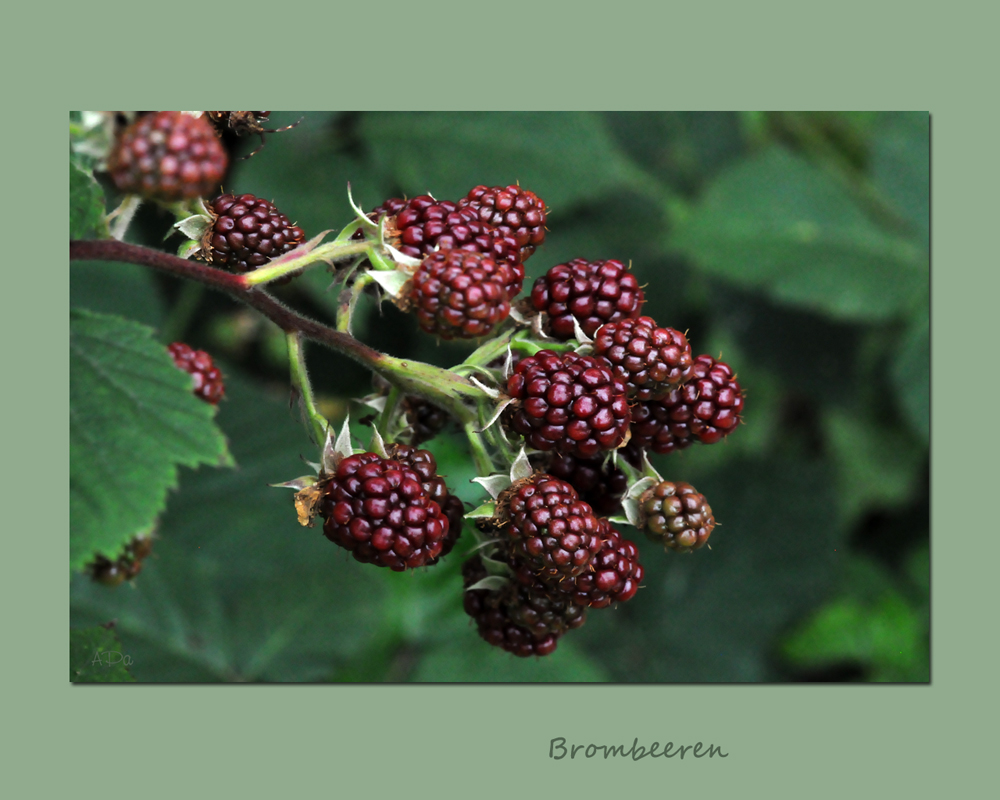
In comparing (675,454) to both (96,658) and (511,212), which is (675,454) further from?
(96,658)

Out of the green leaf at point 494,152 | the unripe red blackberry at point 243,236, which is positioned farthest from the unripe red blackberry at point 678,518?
the green leaf at point 494,152

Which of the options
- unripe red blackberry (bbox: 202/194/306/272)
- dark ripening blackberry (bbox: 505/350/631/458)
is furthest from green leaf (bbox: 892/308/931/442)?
unripe red blackberry (bbox: 202/194/306/272)

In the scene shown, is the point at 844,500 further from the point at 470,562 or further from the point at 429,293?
the point at 429,293

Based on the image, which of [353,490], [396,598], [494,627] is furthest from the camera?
[396,598]

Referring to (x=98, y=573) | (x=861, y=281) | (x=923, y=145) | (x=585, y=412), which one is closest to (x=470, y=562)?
(x=585, y=412)

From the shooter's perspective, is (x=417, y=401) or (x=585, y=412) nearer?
(x=585, y=412)

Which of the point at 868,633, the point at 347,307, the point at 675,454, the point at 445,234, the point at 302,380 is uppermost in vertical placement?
the point at 445,234

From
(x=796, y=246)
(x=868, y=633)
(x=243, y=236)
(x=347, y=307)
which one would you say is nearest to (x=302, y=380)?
(x=347, y=307)

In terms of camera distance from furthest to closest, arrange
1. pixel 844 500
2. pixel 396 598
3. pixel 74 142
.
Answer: pixel 844 500 < pixel 396 598 < pixel 74 142
